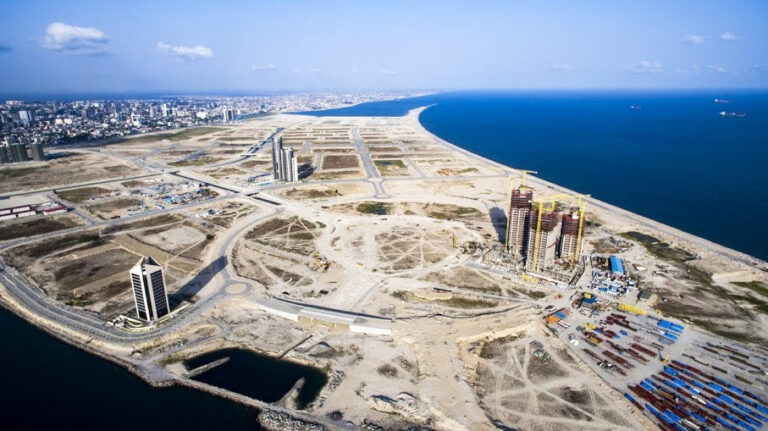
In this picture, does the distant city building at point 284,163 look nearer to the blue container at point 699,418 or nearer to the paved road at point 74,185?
the paved road at point 74,185

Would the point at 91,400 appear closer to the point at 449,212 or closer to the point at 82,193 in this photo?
the point at 449,212

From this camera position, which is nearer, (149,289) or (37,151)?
(149,289)

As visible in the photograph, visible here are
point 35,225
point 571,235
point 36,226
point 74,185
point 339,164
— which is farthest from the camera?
point 339,164

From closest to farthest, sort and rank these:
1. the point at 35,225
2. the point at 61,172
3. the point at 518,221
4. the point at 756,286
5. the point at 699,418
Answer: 1. the point at 699,418
2. the point at 756,286
3. the point at 518,221
4. the point at 35,225
5. the point at 61,172

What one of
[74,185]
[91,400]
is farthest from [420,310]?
[74,185]

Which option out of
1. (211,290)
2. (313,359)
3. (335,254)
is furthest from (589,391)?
(211,290)

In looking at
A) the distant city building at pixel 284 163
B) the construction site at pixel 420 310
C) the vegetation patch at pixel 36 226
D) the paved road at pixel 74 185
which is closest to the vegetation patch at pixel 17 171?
the paved road at pixel 74 185

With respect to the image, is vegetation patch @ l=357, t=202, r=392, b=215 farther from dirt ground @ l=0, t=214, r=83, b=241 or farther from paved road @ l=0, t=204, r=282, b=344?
dirt ground @ l=0, t=214, r=83, b=241
